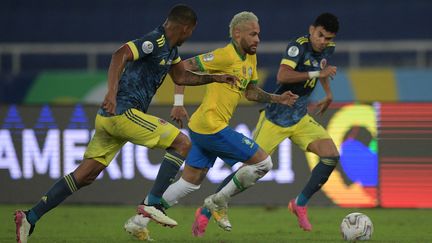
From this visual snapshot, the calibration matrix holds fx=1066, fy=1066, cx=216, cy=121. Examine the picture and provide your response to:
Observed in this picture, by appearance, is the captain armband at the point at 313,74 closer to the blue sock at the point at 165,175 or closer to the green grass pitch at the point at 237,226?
the green grass pitch at the point at 237,226

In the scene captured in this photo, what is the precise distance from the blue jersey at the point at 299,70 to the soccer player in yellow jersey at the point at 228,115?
0.96 metres

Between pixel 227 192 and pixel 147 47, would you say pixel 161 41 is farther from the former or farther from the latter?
pixel 227 192

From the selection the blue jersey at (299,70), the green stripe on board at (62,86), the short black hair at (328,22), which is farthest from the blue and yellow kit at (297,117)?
the green stripe on board at (62,86)

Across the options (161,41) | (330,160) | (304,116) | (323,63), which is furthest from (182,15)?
(330,160)

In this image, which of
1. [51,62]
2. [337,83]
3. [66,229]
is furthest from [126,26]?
[66,229]

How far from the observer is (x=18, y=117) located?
47.7ft

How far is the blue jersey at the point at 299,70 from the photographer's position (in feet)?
35.4

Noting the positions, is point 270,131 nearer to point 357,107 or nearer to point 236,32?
point 236,32

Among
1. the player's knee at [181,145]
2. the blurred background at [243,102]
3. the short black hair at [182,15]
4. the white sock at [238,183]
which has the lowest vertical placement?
the blurred background at [243,102]

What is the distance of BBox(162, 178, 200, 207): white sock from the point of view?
978 cm

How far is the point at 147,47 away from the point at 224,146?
132 centimetres

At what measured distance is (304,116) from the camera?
1124cm

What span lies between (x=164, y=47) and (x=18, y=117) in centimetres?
599

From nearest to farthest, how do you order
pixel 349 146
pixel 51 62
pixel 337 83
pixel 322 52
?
pixel 322 52, pixel 349 146, pixel 337 83, pixel 51 62
